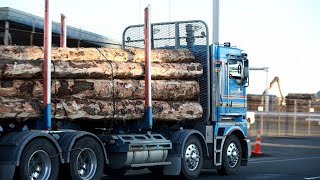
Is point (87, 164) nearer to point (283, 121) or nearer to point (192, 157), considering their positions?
point (192, 157)

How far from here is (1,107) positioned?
37.3 ft

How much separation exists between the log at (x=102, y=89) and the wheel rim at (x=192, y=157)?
3.89ft

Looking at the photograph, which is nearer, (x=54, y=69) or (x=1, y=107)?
(x=1, y=107)

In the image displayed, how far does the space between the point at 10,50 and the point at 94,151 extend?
2.44m

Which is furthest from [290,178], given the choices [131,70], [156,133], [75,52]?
[75,52]

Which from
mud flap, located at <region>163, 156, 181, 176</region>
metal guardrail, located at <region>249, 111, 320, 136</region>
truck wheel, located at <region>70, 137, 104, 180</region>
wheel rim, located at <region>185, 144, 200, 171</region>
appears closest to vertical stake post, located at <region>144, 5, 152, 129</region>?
mud flap, located at <region>163, 156, 181, 176</region>

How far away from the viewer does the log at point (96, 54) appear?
40.5 ft

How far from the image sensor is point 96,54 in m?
13.9

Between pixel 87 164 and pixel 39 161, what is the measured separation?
4.62 feet

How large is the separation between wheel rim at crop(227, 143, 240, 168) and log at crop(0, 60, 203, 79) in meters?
2.29

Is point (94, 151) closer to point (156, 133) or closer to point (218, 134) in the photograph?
point (156, 133)

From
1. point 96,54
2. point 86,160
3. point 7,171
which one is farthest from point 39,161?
point 96,54

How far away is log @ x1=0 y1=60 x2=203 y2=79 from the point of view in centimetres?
1200

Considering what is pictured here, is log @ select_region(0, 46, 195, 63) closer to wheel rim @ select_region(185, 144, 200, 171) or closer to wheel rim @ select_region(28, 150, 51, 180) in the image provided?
wheel rim @ select_region(28, 150, 51, 180)
